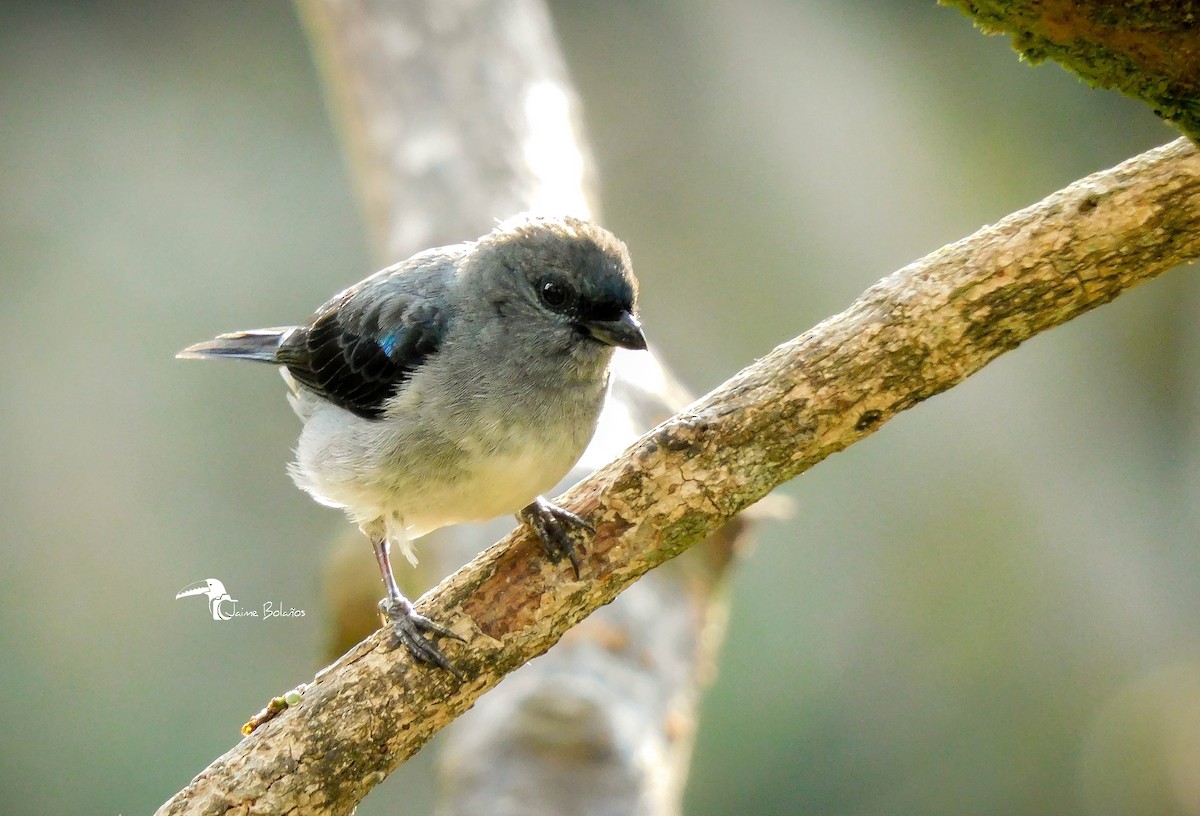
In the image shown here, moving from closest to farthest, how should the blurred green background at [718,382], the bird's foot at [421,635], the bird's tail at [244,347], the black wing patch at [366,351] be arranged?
the bird's foot at [421,635] → the black wing patch at [366,351] → the bird's tail at [244,347] → the blurred green background at [718,382]

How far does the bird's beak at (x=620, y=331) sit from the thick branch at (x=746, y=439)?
0.35m

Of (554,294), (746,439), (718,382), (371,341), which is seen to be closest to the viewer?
(746,439)

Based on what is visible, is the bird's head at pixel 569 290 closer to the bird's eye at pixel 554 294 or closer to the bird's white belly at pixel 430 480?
the bird's eye at pixel 554 294

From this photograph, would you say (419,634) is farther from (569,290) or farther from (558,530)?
(569,290)

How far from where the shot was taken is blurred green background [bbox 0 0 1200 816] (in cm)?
730

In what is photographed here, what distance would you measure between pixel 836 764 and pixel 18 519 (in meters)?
6.19

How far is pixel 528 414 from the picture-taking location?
10.5ft

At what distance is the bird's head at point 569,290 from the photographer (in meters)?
3.26

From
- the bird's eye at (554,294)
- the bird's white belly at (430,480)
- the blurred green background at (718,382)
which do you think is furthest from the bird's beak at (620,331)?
the blurred green background at (718,382)

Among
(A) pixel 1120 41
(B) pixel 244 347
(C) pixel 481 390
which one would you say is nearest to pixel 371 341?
(C) pixel 481 390

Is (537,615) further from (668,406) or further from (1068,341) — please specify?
(1068,341)

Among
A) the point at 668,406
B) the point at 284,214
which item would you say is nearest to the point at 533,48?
the point at 668,406

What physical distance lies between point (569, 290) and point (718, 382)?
16.8ft

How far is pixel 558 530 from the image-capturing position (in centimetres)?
295
